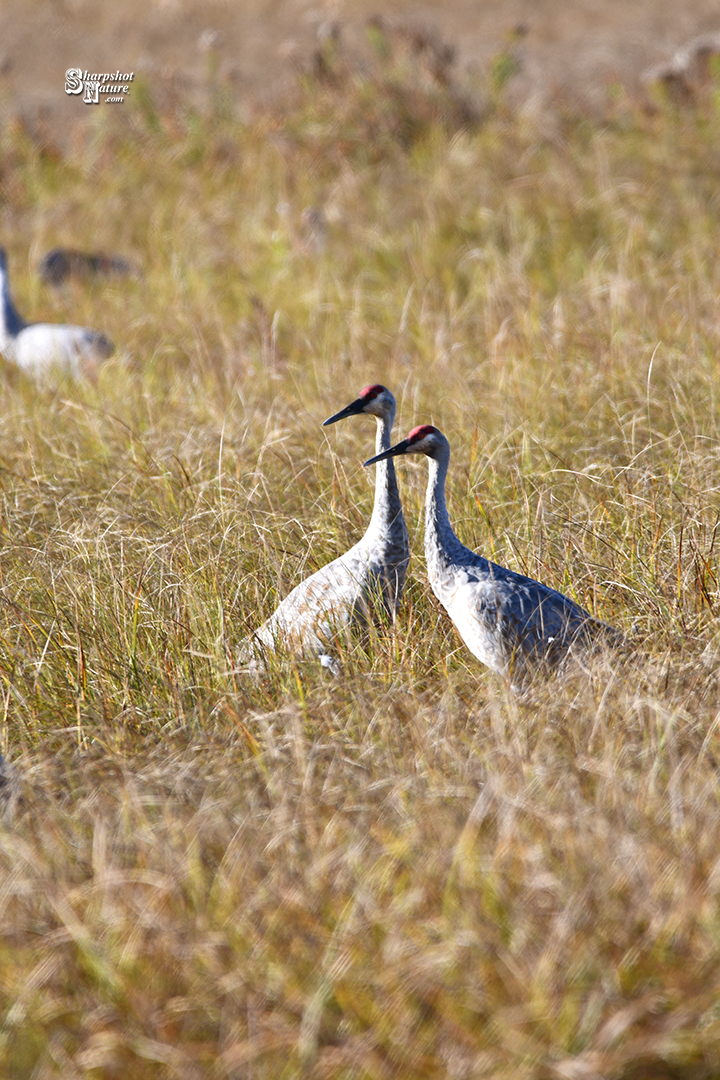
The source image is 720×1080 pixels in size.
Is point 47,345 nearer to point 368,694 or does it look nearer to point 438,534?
point 438,534

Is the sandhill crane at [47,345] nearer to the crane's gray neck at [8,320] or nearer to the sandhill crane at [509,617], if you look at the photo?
the crane's gray neck at [8,320]

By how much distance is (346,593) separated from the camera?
3.34 meters

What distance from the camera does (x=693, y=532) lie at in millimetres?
3371

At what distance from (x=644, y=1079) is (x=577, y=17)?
54.3ft

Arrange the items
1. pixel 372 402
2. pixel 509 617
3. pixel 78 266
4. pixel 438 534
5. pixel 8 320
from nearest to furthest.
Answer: pixel 509 617
pixel 438 534
pixel 372 402
pixel 8 320
pixel 78 266

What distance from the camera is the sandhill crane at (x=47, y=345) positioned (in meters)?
6.20

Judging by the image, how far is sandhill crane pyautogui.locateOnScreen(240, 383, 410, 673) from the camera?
3215 millimetres

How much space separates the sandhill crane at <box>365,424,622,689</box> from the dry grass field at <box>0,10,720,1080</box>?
13 centimetres

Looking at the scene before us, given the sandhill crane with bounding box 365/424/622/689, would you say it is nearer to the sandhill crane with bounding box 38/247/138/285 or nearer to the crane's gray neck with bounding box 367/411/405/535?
the crane's gray neck with bounding box 367/411/405/535

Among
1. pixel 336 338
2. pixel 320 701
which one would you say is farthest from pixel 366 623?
pixel 336 338

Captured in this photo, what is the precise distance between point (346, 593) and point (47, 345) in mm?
3995

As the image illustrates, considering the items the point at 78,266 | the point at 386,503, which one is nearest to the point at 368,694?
the point at 386,503

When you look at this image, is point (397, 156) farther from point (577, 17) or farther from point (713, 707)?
point (577, 17)

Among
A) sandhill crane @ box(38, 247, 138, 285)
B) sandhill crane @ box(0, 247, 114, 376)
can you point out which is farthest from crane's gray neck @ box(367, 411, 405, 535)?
sandhill crane @ box(38, 247, 138, 285)
